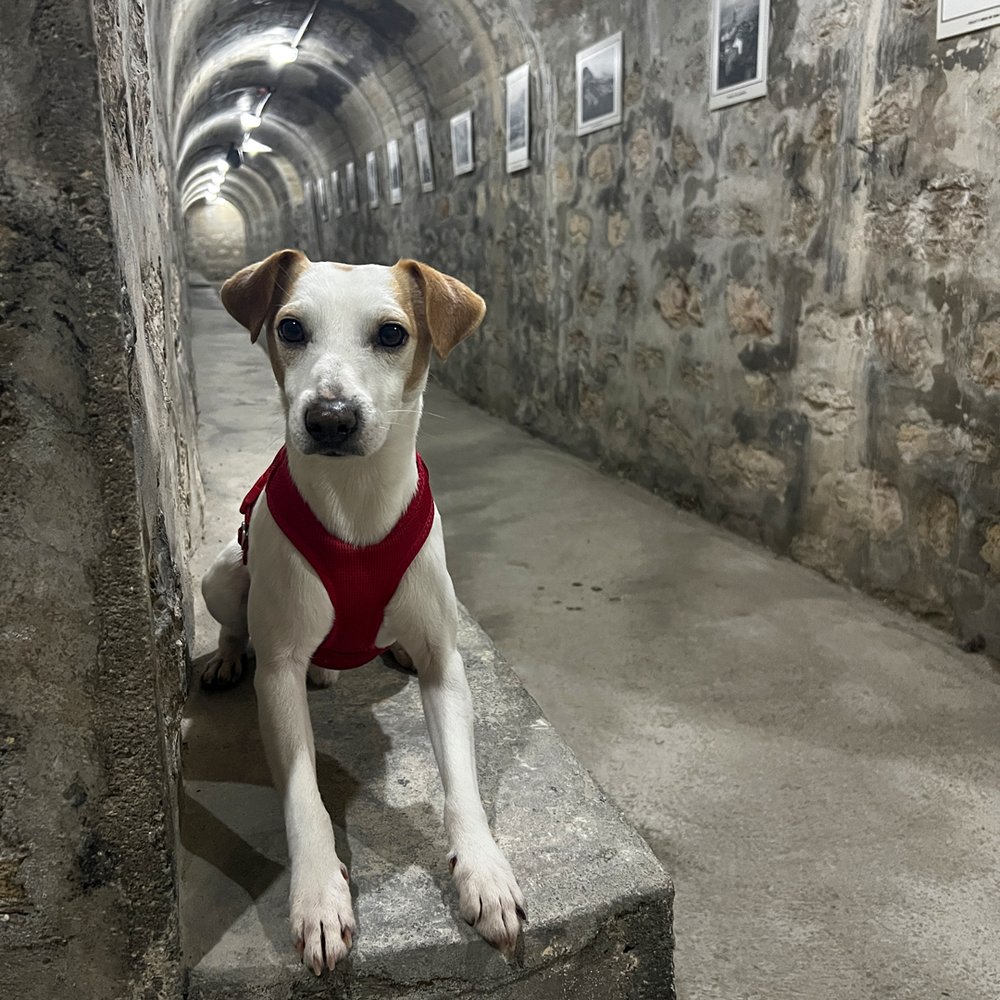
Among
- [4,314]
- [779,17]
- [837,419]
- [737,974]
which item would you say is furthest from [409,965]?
[779,17]

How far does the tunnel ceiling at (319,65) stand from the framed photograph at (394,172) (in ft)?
0.57

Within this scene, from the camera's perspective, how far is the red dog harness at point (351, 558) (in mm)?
1464

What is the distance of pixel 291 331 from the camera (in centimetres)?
142

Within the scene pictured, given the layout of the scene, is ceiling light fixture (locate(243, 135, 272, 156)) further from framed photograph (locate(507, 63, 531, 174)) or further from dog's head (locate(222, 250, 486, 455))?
dog's head (locate(222, 250, 486, 455))

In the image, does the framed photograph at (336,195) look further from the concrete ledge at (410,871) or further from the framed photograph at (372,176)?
the concrete ledge at (410,871)

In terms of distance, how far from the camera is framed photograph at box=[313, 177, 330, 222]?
12.8 metres

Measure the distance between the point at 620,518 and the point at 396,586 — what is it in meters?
2.91

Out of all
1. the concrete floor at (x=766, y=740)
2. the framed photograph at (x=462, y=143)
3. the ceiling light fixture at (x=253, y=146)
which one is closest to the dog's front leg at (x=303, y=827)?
the concrete floor at (x=766, y=740)

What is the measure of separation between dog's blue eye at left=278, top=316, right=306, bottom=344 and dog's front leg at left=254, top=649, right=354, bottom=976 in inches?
20.4

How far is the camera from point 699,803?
219 centimetres

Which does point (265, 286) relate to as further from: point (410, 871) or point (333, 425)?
point (410, 871)

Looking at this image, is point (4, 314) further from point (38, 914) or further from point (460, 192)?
point (460, 192)

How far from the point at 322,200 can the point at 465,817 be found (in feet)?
42.5

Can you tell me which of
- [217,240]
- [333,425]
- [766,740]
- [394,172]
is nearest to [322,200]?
[394,172]
